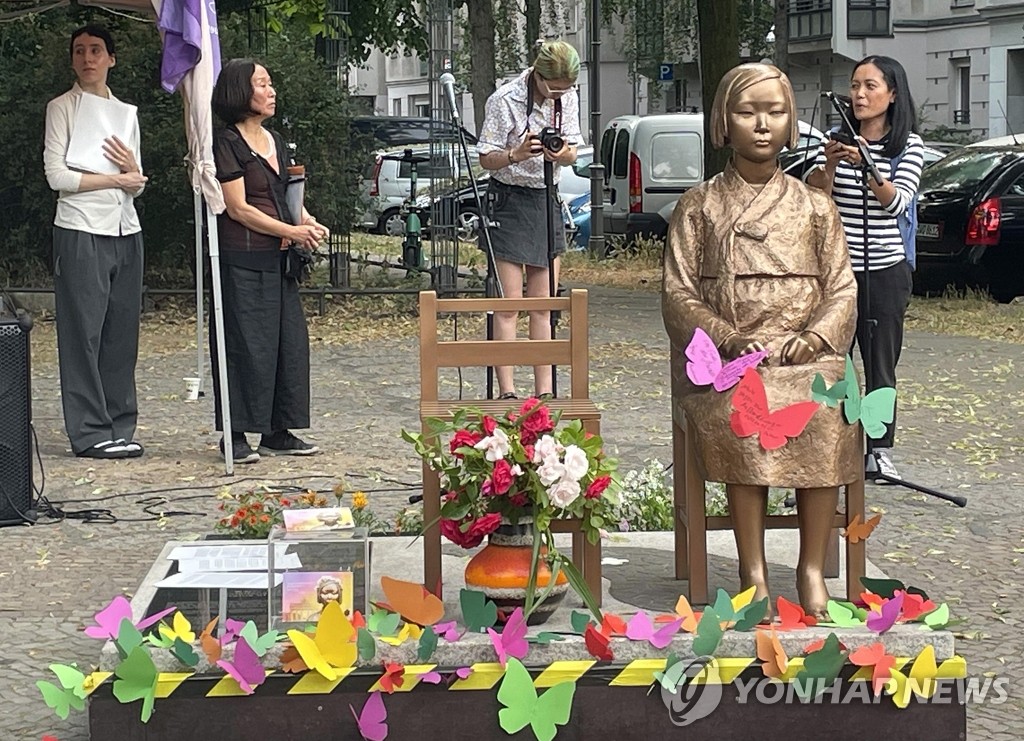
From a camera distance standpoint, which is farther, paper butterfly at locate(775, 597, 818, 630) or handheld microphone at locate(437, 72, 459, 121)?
handheld microphone at locate(437, 72, 459, 121)

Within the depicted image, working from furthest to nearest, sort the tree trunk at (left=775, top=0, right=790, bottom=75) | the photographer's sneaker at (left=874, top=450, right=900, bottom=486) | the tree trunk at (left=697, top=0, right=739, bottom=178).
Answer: the tree trunk at (left=775, top=0, right=790, bottom=75) → the tree trunk at (left=697, top=0, right=739, bottom=178) → the photographer's sneaker at (left=874, top=450, right=900, bottom=486)

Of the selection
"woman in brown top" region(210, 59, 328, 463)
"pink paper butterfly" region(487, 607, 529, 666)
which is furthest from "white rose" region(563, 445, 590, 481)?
"woman in brown top" region(210, 59, 328, 463)

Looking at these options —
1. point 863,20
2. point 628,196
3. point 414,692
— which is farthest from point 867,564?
point 863,20

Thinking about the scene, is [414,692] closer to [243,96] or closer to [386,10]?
[243,96]

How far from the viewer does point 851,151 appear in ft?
21.6

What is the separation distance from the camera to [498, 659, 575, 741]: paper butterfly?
4.18 meters

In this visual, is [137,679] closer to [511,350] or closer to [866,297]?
[511,350]

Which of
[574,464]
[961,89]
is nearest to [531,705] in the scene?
[574,464]

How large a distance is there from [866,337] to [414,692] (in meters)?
3.67

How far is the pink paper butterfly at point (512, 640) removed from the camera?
4.24 m

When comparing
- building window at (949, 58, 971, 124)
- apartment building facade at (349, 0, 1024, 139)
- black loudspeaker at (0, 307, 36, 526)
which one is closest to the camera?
black loudspeaker at (0, 307, 36, 526)

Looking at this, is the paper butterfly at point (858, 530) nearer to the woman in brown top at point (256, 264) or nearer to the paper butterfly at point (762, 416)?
the paper butterfly at point (762, 416)

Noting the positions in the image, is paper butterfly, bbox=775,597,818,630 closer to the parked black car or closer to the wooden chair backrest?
the wooden chair backrest

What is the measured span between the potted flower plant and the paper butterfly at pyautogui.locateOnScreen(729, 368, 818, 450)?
37cm
